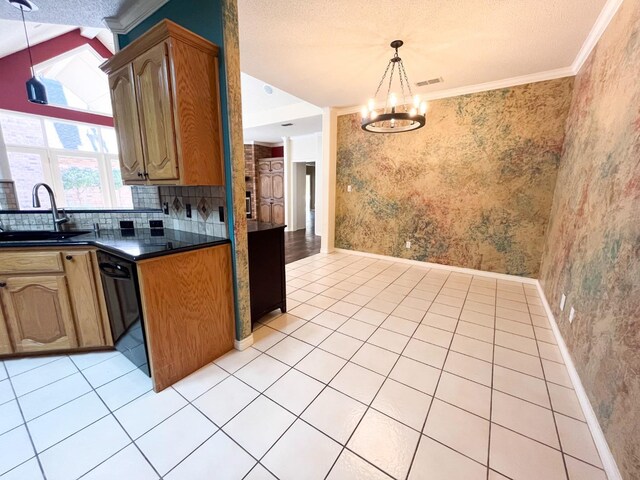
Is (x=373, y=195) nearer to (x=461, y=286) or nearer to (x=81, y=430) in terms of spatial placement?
(x=461, y=286)

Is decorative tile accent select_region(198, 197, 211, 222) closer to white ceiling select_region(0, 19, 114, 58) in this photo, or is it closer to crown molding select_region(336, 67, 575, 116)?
crown molding select_region(336, 67, 575, 116)

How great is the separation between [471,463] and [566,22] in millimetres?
3432

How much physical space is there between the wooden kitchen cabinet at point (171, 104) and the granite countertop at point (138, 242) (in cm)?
42

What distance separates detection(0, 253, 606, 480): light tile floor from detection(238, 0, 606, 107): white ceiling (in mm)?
2752

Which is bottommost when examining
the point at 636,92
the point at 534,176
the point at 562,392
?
the point at 562,392

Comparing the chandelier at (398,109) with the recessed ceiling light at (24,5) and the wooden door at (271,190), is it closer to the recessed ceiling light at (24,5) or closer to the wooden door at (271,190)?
the recessed ceiling light at (24,5)

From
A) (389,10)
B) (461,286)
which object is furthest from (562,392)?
(389,10)

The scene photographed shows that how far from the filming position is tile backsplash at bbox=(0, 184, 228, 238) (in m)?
1.97

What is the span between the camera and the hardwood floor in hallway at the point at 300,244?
4.95m

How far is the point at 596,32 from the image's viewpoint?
2.25 metres

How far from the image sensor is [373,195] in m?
4.57

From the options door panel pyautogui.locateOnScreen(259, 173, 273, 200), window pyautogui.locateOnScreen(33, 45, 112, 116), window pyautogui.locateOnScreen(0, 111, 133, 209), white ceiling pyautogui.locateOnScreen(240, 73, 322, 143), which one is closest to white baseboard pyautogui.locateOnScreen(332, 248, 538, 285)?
white ceiling pyautogui.locateOnScreen(240, 73, 322, 143)

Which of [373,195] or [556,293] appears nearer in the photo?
[556,293]

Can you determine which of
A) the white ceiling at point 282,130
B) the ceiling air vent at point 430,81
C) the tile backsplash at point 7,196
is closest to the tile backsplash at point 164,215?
the tile backsplash at point 7,196
